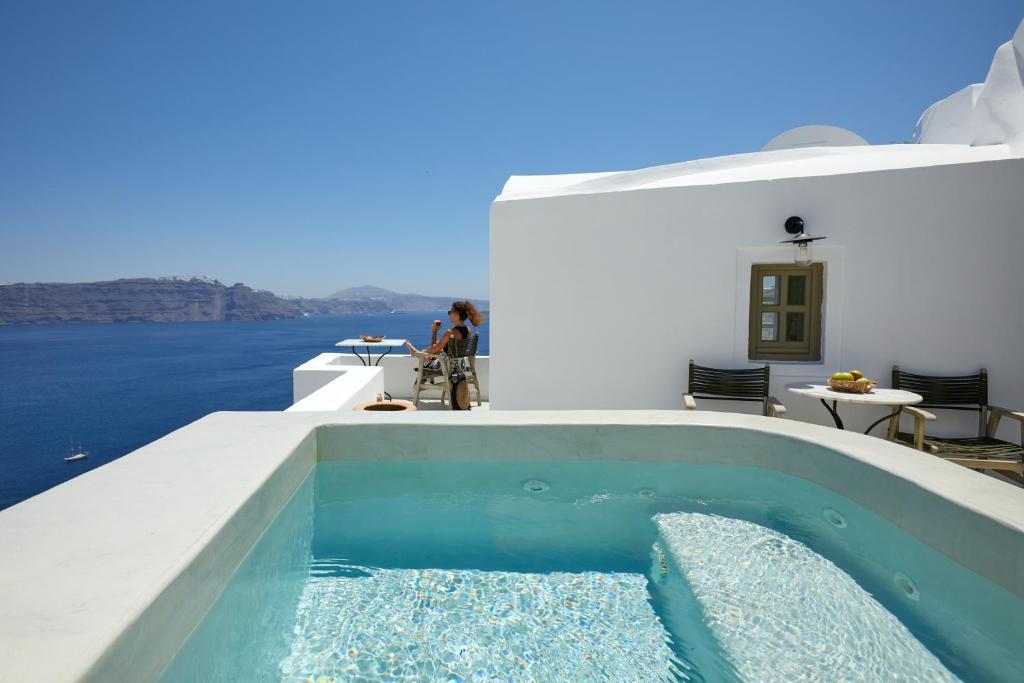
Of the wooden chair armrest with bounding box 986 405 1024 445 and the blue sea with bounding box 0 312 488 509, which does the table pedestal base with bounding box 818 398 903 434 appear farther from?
the blue sea with bounding box 0 312 488 509

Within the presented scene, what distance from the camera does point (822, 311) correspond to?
518 cm

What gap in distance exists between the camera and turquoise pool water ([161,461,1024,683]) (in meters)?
1.77

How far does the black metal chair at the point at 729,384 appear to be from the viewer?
5.07m

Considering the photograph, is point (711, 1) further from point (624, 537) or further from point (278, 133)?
point (278, 133)

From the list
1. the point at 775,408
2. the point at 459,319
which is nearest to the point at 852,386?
the point at 775,408

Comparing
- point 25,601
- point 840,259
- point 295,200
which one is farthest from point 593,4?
point 295,200

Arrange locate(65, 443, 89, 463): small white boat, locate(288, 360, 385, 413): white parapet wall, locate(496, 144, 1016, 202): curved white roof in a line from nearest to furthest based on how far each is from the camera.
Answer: locate(288, 360, 385, 413): white parapet wall, locate(496, 144, 1016, 202): curved white roof, locate(65, 443, 89, 463): small white boat

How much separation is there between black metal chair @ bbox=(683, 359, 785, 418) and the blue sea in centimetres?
944

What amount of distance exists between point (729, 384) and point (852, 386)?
1.13 metres

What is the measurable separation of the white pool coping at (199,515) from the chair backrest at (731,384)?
73.5 inches

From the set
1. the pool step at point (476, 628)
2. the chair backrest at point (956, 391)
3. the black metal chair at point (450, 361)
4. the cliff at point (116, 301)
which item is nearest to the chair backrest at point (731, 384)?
the chair backrest at point (956, 391)

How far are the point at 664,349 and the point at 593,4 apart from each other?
6375mm

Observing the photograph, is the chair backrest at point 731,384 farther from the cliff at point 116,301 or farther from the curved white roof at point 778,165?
the cliff at point 116,301

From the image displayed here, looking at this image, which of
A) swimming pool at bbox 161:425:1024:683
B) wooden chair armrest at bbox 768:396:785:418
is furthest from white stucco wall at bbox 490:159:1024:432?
swimming pool at bbox 161:425:1024:683
